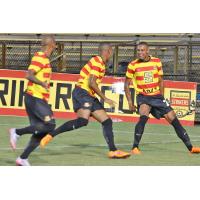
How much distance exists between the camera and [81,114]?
13.0 m

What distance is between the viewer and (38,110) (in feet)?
37.2

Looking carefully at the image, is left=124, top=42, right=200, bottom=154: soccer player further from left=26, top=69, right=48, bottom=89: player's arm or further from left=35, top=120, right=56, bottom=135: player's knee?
left=26, top=69, right=48, bottom=89: player's arm

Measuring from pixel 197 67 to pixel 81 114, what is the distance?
12569mm

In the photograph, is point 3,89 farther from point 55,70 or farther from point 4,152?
point 4,152

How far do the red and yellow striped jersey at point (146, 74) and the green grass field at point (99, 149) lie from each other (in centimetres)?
117

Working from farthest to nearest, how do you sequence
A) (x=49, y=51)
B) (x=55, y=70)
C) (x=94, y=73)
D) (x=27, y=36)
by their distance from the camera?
(x=27, y=36), (x=55, y=70), (x=94, y=73), (x=49, y=51)

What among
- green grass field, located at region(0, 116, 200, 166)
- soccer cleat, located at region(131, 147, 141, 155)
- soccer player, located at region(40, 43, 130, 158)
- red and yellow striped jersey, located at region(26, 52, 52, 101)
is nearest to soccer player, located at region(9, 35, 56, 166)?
red and yellow striped jersey, located at region(26, 52, 52, 101)

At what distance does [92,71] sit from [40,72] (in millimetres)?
1692

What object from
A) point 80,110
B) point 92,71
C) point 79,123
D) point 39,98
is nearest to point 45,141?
point 39,98

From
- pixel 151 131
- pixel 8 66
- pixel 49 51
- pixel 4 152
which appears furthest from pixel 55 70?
pixel 49 51

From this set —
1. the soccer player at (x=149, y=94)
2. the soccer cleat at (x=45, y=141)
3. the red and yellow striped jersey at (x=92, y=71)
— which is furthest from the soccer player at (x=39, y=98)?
the soccer player at (x=149, y=94)

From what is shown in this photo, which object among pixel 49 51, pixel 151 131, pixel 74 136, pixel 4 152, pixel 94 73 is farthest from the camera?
pixel 151 131

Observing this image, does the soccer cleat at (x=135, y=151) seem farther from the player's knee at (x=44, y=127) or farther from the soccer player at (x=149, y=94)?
the player's knee at (x=44, y=127)

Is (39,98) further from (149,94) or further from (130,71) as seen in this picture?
(149,94)
